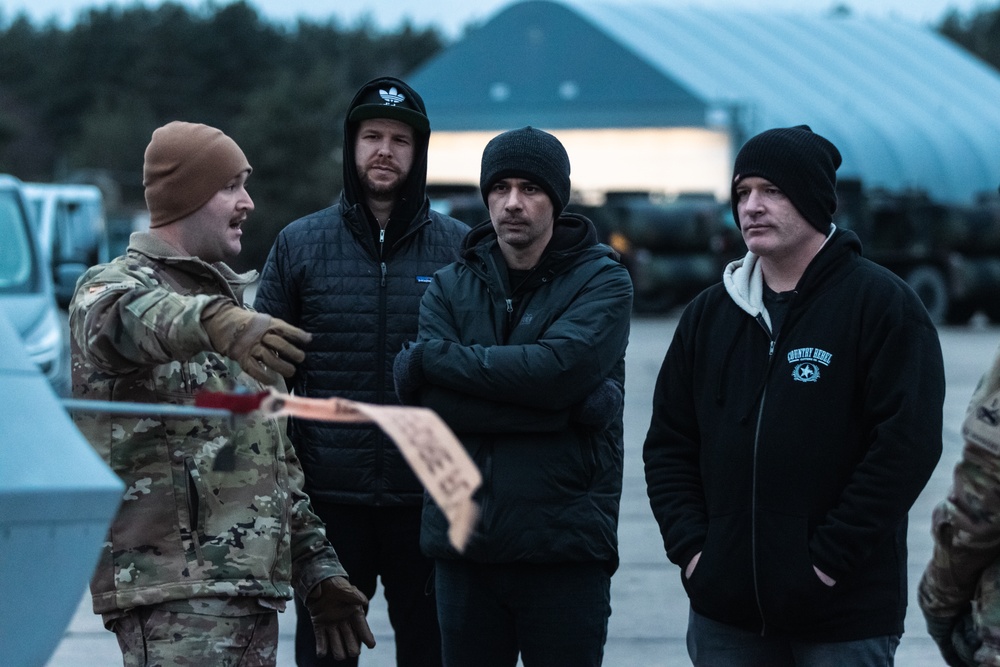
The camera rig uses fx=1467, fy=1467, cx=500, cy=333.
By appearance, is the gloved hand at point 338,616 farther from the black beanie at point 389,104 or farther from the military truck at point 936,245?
the military truck at point 936,245

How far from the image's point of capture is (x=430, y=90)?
44969 mm

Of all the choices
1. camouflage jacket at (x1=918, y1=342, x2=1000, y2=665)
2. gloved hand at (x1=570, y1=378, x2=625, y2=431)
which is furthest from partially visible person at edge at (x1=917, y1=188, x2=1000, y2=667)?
gloved hand at (x1=570, y1=378, x2=625, y2=431)

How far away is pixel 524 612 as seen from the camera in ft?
11.6

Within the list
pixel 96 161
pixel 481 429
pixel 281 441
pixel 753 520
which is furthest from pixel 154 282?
pixel 96 161

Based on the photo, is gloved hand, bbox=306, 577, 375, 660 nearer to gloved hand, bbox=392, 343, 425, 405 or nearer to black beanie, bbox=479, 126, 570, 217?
gloved hand, bbox=392, 343, 425, 405

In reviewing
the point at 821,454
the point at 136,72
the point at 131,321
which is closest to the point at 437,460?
the point at 131,321

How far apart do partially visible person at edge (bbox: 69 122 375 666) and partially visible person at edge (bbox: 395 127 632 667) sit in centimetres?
50

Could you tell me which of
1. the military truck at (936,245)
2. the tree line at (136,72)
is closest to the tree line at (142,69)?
the tree line at (136,72)

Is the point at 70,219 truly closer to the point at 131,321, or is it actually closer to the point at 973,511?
the point at 131,321

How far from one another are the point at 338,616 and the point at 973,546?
60.3 inches

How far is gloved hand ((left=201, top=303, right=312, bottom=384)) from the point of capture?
8.64 feet

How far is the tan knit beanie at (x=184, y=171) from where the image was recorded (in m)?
3.18

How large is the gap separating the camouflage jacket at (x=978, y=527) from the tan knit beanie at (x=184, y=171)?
1631 millimetres

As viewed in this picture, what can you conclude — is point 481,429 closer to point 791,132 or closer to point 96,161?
point 791,132
